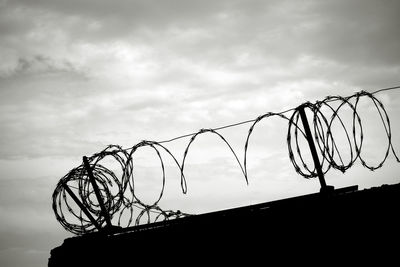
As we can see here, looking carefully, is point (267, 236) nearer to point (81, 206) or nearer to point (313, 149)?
point (313, 149)

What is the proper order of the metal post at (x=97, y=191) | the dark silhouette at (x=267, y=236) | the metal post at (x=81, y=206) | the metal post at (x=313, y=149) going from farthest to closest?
the metal post at (x=81, y=206) → the metal post at (x=97, y=191) → the metal post at (x=313, y=149) → the dark silhouette at (x=267, y=236)

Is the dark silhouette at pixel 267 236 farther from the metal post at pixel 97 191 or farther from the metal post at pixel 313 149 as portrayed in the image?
the metal post at pixel 97 191

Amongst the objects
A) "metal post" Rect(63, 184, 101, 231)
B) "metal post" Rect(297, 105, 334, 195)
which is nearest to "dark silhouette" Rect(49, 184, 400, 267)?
"metal post" Rect(297, 105, 334, 195)

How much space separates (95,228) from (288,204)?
3.78 metres

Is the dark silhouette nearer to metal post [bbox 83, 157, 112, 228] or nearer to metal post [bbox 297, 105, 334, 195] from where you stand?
metal post [bbox 297, 105, 334, 195]

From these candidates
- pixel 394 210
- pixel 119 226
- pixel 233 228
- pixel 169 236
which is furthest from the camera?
pixel 119 226

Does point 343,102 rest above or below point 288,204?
above

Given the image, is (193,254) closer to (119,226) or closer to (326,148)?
(119,226)

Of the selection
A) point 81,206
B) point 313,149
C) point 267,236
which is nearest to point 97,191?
point 81,206

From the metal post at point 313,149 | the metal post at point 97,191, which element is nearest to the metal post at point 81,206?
the metal post at point 97,191

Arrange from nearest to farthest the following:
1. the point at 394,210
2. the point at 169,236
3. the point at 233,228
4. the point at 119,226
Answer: the point at 394,210
the point at 233,228
the point at 169,236
the point at 119,226

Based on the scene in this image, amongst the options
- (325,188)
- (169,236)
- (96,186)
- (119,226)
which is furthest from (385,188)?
(96,186)

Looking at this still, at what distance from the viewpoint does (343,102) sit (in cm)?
487

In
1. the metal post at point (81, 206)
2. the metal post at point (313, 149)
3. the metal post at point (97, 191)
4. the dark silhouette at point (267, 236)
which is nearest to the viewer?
the dark silhouette at point (267, 236)
